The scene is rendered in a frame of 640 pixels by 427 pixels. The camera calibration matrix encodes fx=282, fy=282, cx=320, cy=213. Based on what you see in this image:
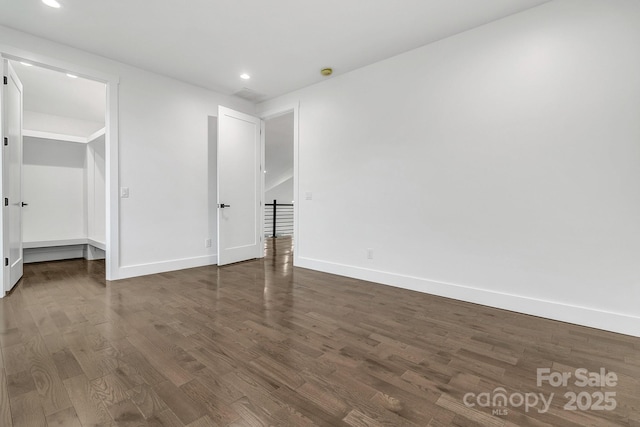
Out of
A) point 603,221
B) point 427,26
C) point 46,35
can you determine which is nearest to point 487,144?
point 603,221

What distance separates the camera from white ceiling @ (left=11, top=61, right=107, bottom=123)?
357cm

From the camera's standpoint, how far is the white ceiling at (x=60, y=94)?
357cm

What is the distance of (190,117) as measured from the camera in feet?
13.5

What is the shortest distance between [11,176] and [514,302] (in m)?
5.17

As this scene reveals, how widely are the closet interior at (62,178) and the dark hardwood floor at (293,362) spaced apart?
2.11m

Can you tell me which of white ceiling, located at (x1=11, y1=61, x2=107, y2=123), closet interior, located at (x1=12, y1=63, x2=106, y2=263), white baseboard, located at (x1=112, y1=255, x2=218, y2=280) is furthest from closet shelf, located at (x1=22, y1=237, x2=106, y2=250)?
white ceiling, located at (x1=11, y1=61, x2=107, y2=123)

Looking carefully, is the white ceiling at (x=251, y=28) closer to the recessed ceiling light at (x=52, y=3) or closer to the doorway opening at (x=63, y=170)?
the recessed ceiling light at (x=52, y=3)

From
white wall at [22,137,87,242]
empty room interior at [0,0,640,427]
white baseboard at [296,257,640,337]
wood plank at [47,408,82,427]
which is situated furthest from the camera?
white wall at [22,137,87,242]

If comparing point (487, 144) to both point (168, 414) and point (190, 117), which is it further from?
point (190, 117)

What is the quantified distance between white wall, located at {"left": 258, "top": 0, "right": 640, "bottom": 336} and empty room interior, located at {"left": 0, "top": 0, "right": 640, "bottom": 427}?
17 mm

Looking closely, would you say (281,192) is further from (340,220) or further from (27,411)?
Answer: (27,411)

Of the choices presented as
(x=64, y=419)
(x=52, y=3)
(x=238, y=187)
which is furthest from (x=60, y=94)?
(x=64, y=419)

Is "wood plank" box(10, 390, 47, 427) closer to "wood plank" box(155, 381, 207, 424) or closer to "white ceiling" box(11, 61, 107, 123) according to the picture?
"wood plank" box(155, 381, 207, 424)

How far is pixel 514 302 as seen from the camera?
2.53m
